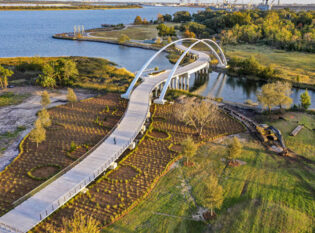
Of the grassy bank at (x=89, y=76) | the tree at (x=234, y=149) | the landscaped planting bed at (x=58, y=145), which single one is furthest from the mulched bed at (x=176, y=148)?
the grassy bank at (x=89, y=76)

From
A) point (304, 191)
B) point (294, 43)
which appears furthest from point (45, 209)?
point (294, 43)

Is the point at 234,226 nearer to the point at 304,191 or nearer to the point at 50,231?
the point at 304,191

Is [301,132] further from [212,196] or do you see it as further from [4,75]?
[4,75]

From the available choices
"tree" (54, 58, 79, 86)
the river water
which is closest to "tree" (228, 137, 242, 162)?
the river water

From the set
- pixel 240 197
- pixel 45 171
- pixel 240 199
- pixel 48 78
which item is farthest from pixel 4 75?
pixel 240 199

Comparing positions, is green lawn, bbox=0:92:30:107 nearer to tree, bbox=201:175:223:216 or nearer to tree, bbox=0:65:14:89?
tree, bbox=0:65:14:89

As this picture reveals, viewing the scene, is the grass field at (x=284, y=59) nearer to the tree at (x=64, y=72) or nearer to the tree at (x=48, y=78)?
the tree at (x=64, y=72)
